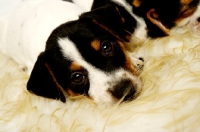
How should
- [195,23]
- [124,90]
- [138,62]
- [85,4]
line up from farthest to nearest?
[85,4] < [195,23] < [138,62] < [124,90]

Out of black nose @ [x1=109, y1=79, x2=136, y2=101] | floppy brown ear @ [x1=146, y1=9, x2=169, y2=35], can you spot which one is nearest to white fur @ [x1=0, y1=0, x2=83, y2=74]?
floppy brown ear @ [x1=146, y1=9, x2=169, y2=35]

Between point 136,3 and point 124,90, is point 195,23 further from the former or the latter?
point 124,90

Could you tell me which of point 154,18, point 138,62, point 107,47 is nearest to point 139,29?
point 154,18

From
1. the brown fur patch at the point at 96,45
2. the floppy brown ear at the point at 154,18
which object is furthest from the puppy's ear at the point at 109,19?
the floppy brown ear at the point at 154,18

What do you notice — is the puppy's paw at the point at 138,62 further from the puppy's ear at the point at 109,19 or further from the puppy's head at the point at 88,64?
the puppy's ear at the point at 109,19

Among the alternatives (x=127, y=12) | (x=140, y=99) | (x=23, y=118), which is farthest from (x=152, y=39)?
(x=23, y=118)
